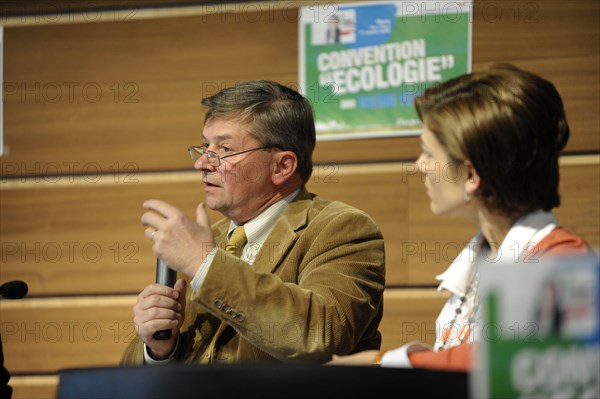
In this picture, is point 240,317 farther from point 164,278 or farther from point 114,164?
point 114,164

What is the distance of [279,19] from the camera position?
3.34m

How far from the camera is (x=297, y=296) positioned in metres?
1.98

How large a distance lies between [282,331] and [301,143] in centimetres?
62

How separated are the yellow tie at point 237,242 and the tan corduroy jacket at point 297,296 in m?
0.08

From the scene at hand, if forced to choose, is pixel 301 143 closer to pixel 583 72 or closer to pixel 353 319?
pixel 353 319

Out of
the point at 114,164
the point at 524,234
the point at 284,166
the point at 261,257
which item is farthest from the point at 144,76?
the point at 524,234

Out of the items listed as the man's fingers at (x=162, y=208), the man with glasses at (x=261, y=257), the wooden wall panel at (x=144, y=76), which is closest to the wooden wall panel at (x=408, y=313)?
the wooden wall panel at (x=144, y=76)

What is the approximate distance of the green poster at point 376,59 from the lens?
3186 millimetres

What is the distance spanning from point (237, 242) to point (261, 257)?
0.10 meters

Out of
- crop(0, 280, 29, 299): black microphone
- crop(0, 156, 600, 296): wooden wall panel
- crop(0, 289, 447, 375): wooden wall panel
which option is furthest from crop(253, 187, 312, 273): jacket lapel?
crop(0, 289, 447, 375): wooden wall panel

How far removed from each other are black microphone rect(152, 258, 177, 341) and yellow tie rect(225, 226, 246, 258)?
0.19 m

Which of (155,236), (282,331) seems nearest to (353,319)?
(282,331)

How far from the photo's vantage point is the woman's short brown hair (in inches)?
60.7

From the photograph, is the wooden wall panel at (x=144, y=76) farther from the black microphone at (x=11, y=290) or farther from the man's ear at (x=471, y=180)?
the man's ear at (x=471, y=180)
